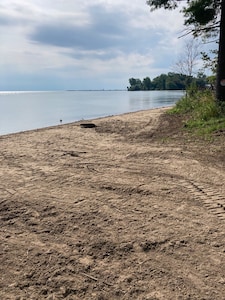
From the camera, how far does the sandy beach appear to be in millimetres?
2059

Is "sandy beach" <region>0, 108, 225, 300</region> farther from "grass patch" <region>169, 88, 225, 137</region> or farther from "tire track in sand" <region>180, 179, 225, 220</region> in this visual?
"grass patch" <region>169, 88, 225, 137</region>

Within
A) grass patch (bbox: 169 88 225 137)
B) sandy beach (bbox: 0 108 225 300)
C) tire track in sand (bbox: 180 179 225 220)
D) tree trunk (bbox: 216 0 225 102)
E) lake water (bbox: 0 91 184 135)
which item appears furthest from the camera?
lake water (bbox: 0 91 184 135)

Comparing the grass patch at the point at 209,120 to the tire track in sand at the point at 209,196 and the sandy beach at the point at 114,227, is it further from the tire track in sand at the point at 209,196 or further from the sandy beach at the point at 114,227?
the tire track in sand at the point at 209,196

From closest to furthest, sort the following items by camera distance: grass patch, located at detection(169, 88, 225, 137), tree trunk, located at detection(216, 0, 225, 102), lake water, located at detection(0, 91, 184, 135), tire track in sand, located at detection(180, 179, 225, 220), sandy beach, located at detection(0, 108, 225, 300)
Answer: sandy beach, located at detection(0, 108, 225, 300) < tire track in sand, located at detection(180, 179, 225, 220) < grass patch, located at detection(169, 88, 225, 137) < tree trunk, located at detection(216, 0, 225, 102) < lake water, located at detection(0, 91, 184, 135)

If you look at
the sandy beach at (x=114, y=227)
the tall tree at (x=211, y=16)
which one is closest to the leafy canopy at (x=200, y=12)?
the tall tree at (x=211, y=16)

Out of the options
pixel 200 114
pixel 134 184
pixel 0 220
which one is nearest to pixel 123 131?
pixel 200 114

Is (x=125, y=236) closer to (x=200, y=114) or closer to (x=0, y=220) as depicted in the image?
(x=0, y=220)

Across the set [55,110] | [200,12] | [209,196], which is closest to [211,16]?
[200,12]

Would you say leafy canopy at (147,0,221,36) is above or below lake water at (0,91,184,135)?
above

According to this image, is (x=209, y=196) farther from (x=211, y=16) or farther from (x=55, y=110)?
(x=55, y=110)

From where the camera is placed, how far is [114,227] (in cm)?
283

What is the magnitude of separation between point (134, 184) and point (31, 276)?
210 cm

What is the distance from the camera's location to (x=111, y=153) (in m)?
6.05

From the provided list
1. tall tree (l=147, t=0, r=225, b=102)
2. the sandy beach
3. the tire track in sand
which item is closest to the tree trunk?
tall tree (l=147, t=0, r=225, b=102)
